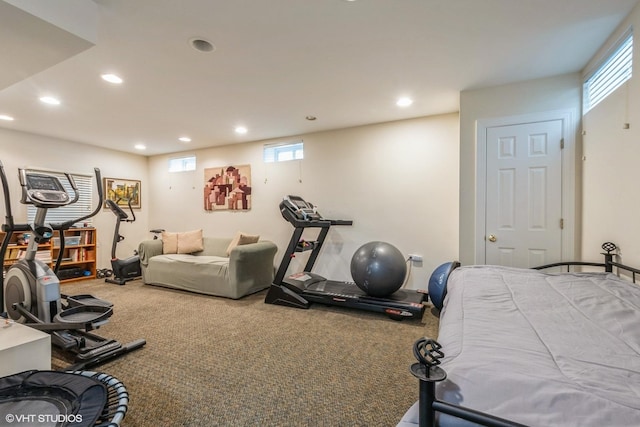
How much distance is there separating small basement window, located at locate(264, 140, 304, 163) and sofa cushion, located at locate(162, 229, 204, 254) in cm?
193

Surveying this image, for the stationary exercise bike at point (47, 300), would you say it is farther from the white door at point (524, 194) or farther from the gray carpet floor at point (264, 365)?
the white door at point (524, 194)

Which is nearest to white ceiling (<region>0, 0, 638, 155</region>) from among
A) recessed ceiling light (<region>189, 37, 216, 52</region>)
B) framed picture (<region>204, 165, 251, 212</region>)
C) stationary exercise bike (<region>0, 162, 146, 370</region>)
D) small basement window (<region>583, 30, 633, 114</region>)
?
recessed ceiling light (<region>189, 37, 216, 52</region>)

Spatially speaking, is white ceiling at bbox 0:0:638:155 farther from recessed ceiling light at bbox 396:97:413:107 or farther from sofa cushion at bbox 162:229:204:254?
sofa cushion at bbox 162:229:204:254

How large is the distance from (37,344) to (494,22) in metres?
3.62

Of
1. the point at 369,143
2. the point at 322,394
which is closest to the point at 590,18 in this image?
the point at 369,143

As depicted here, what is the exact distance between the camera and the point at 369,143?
4305 mm

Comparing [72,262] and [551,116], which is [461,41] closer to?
[551,116]

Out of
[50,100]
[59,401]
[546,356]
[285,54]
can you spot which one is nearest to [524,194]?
[546,356]

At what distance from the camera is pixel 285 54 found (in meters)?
2.44

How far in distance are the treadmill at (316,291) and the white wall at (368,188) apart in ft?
1.10

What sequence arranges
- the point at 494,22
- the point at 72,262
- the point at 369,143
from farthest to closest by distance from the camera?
the point at 72,262 → the point at 369,143 → the point at 494,22

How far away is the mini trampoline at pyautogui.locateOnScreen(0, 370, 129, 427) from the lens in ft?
3.88

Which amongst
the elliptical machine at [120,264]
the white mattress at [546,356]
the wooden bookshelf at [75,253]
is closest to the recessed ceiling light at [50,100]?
the elliptical machine at [120,264]

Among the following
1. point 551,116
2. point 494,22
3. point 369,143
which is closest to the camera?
point 494,22
